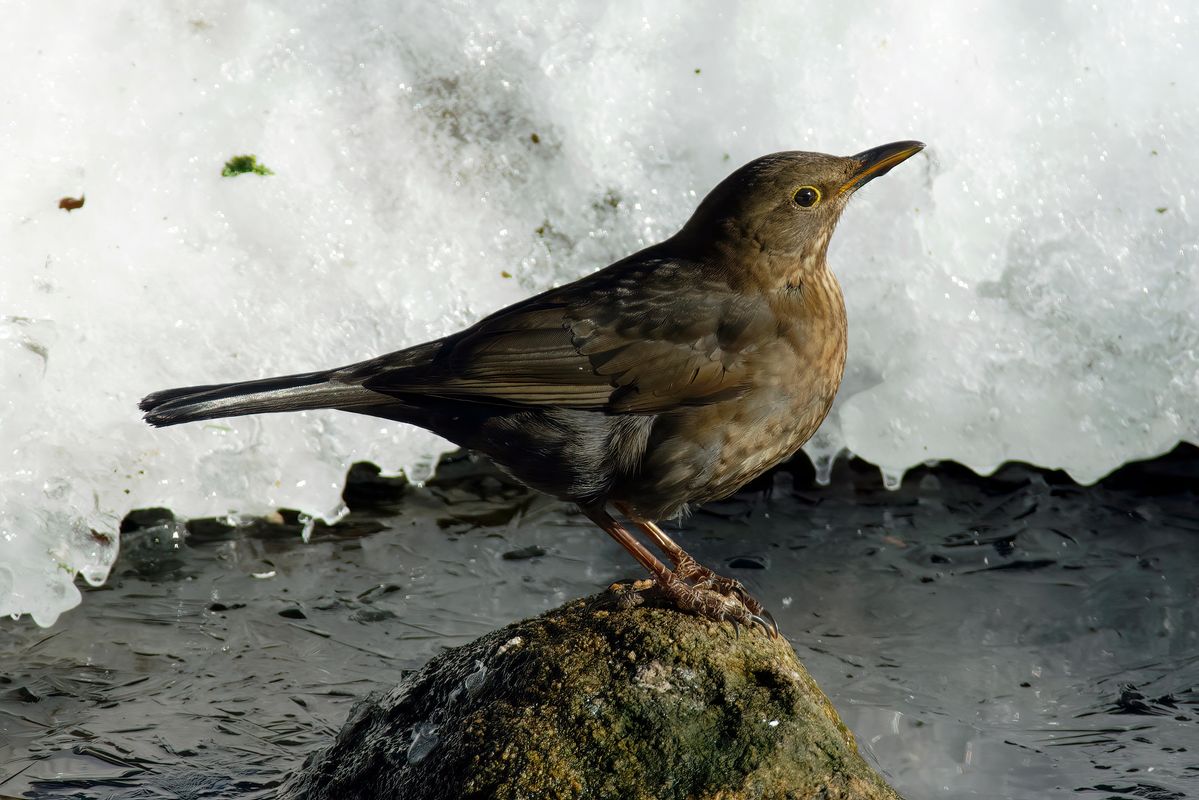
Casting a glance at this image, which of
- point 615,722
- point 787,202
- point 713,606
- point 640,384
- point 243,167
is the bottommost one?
point 615,722

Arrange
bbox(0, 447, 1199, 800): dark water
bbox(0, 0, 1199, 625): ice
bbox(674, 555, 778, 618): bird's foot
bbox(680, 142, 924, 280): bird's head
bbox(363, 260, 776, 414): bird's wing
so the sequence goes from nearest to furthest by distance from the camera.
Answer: bbox(674, 555, 778, 618): bird's foot, bbox(363, 260, 776, 414): bird's wing, bbox(680, 142, 924, 280): bird's head, bbox(0, 447, 1199, 800): dark water, bbox(0, 0, 1199, 625): ice

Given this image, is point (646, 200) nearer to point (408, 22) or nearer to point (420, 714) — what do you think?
point (408, 22)

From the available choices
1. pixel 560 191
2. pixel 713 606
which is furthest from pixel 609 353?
pixel 560 191

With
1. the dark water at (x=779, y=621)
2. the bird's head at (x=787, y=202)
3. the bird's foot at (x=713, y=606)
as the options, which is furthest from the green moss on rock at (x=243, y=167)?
the bird's foot at (x=713, y=606)

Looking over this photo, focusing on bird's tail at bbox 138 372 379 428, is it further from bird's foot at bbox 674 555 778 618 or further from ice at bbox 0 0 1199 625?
ice at bbox 0 0 1199 625

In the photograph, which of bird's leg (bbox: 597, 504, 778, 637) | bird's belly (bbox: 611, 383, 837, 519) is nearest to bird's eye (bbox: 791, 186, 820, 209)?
bird's belly (bbox: 611, 383, 837, 519)

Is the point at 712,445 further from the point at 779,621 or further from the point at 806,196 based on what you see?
the point at 779,621
